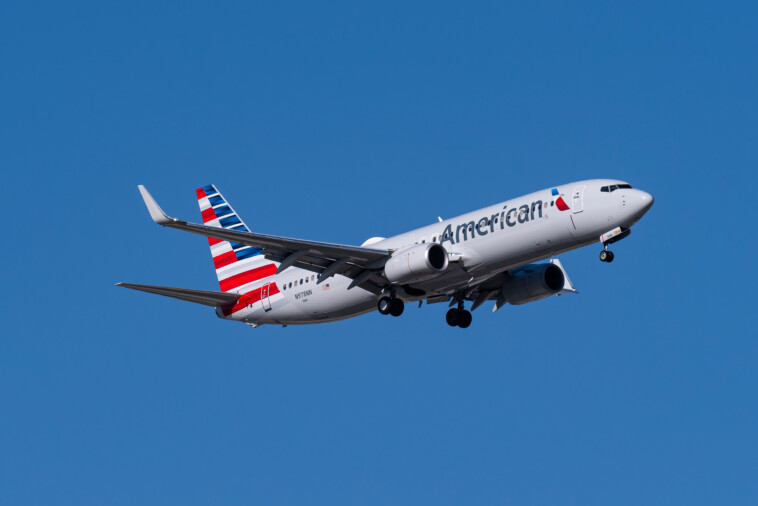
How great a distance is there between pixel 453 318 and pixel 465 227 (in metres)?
7.09

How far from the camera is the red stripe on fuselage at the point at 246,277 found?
176ft

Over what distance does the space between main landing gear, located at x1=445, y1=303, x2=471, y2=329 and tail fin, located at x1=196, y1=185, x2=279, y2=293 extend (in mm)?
8999

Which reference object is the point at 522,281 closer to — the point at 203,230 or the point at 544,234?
the point at 544,234

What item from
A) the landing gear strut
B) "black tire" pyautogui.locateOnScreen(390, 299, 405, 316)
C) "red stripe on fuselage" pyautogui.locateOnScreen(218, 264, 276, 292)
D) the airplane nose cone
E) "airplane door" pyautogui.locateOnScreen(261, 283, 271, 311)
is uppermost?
"red stripe on fuselage" pyautogui.locateOnScreen(218, 264, 276, 292)

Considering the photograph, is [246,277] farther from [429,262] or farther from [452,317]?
[429,262]

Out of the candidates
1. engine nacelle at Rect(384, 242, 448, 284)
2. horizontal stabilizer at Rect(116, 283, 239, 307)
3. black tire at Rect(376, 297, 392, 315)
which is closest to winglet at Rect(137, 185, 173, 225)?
horizontal stabilizer at Rect(116, 283, 239, 307)

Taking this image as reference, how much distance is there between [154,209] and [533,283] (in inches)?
730

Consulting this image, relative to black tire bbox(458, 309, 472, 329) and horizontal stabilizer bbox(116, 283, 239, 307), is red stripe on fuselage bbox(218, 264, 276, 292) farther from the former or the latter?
black tire bbox(458, 309, 472, 329)

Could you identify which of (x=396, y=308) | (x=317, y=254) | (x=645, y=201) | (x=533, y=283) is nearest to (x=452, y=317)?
(x=533, y=283)

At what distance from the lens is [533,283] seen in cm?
5062

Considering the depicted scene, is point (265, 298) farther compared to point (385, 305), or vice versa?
point (265, 298)

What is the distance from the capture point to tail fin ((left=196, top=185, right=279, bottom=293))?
54250 millimetres

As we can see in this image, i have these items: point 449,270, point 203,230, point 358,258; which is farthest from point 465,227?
point 203,230

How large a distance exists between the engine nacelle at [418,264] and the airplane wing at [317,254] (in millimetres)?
1296
